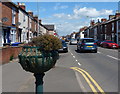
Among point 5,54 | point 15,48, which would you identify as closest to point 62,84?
point 5,54

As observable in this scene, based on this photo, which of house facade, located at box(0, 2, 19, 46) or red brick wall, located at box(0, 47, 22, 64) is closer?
red brick wall, located at box(0, 47, 22, 64)

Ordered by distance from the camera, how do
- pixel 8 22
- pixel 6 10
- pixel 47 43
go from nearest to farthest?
pixel 47 43
pixel 6 10
pixel 8 22

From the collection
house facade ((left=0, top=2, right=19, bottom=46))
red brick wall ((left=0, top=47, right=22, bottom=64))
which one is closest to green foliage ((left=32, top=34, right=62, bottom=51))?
red brick wall ((left=0, top=47, right=22, bottom=64))

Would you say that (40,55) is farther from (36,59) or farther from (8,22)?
(8,22)

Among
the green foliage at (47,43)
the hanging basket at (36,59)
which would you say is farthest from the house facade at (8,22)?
the hanging basket at (36,59)

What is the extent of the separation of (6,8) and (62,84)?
1603 cm

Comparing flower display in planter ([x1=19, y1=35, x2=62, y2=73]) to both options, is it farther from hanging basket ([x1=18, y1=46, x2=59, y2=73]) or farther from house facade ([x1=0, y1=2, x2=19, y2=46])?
house facade ([x1=0, y1=2, x2=19, y2=46])

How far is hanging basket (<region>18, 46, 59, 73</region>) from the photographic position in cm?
309

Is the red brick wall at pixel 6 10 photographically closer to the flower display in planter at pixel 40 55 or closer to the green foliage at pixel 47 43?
the green foliage at pixel 47 43

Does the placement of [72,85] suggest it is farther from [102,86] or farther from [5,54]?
[5,54]

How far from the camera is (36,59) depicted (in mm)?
3074

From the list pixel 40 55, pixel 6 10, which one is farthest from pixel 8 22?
pixel 40 55

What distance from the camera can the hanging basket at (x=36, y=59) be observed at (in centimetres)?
309

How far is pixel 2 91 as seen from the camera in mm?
5867
